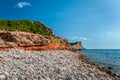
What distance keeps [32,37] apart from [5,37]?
677cm

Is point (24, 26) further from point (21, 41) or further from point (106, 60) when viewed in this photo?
point (106, 60)

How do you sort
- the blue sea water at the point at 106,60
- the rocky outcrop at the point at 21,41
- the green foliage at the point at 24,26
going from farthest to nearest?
1. the green foliage at the point at 24,26
2. the rocky outcrop at the point at 21,41
3. the blue sea water at the point at 106,60

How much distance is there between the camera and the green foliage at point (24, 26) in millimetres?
39116

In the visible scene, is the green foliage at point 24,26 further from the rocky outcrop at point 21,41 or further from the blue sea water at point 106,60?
the blue sea water at point 106,60

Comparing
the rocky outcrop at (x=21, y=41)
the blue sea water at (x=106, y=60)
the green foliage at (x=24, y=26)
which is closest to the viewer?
the blue sea water at (x=106, y=60)

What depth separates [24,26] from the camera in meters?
44.6

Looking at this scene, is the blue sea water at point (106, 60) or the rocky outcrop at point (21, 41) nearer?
the blue sea water at point (106, 60)

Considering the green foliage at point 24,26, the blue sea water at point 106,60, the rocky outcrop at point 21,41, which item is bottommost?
the blue sea water at point 106,60

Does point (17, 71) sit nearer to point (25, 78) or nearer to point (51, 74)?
point (25, 78)

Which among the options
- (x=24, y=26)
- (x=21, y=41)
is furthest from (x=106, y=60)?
(x=24, y=26)

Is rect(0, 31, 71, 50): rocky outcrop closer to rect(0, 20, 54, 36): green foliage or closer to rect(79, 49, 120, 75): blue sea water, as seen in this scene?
rect(0, 20, 54, 36): green foliage

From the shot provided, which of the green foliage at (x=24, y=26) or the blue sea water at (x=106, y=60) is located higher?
the green foliage at (x=24, y=26)

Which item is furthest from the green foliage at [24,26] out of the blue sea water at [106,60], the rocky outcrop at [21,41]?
the blue sea water at [106,60]

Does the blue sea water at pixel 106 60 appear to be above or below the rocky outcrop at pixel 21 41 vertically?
below
